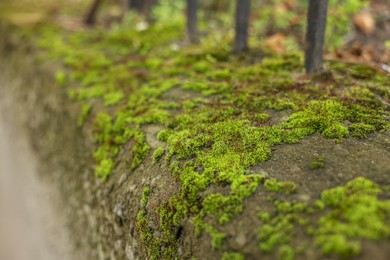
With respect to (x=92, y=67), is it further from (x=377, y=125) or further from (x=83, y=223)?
(x=377, y=125)

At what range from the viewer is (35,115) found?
7.04 m

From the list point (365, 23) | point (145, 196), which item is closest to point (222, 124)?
point (145, 196)

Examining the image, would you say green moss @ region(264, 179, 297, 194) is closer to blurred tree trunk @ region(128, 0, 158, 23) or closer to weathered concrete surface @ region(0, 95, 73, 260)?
weathered concrete surface @ region(0, 95, 73, 260)

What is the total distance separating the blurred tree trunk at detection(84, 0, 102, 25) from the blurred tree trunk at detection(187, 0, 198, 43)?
3.26 m

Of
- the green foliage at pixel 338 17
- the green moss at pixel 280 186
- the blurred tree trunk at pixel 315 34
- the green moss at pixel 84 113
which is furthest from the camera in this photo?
the green foliage at pixel 338 17

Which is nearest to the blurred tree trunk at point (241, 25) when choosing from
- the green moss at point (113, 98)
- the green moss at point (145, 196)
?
the green moss at point (113, 98)

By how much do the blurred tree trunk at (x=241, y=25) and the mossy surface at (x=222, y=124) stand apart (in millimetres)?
305

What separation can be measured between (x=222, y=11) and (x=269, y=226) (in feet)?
24.6

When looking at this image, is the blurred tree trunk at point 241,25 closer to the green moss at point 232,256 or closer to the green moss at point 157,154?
the green moss at point 157,154

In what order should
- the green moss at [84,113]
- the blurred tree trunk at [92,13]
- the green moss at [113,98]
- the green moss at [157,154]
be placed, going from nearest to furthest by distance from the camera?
the green moss at [157,154] → the green moss at [113,98] → the green moss at [84,113] → the blurred tree trunk at [92,13]

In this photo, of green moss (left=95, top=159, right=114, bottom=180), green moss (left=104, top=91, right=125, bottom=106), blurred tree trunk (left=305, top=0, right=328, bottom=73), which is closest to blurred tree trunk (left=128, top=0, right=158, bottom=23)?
green moss (left=104, top=91, right=125, bottom=106)

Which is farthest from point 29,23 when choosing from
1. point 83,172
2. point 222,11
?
point 83,172

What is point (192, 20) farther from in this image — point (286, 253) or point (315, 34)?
point (286, 253)

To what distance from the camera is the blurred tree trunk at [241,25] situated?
17.5 ft
